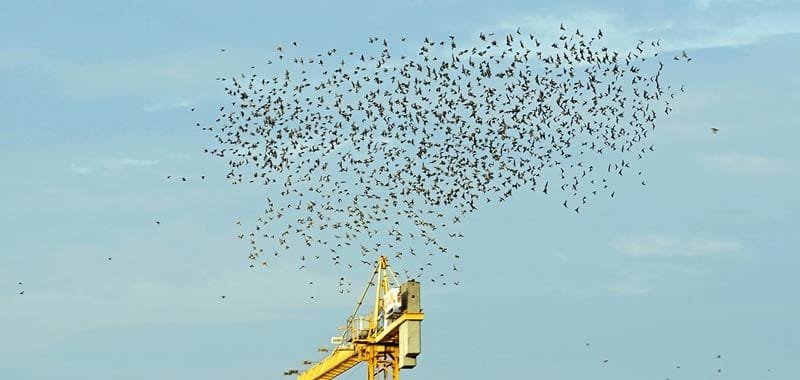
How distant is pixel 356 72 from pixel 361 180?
17.8 ft

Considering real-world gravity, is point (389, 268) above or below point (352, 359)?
above

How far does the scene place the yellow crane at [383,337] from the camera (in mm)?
101188

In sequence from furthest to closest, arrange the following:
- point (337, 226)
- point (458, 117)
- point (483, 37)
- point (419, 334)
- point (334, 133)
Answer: point (419, 334)
point (337, 226)
point (334, 133)
point (458, 117)
point (483, 37)

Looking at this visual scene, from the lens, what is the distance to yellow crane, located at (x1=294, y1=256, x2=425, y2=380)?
332 feet

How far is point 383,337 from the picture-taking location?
363ft

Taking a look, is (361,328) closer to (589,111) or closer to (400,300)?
(400,300)

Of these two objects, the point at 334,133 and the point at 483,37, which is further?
the point at 334,133

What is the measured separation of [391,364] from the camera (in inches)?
4550

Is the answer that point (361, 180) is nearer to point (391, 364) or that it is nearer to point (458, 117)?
point (458, 117)

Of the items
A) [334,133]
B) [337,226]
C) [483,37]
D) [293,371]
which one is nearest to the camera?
[483,37]

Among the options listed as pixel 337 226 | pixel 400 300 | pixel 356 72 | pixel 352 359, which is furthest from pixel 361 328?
pixel 356 72

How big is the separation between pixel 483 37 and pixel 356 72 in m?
8.67

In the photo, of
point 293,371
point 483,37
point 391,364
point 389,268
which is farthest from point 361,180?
point 293,371

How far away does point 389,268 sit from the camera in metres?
125
